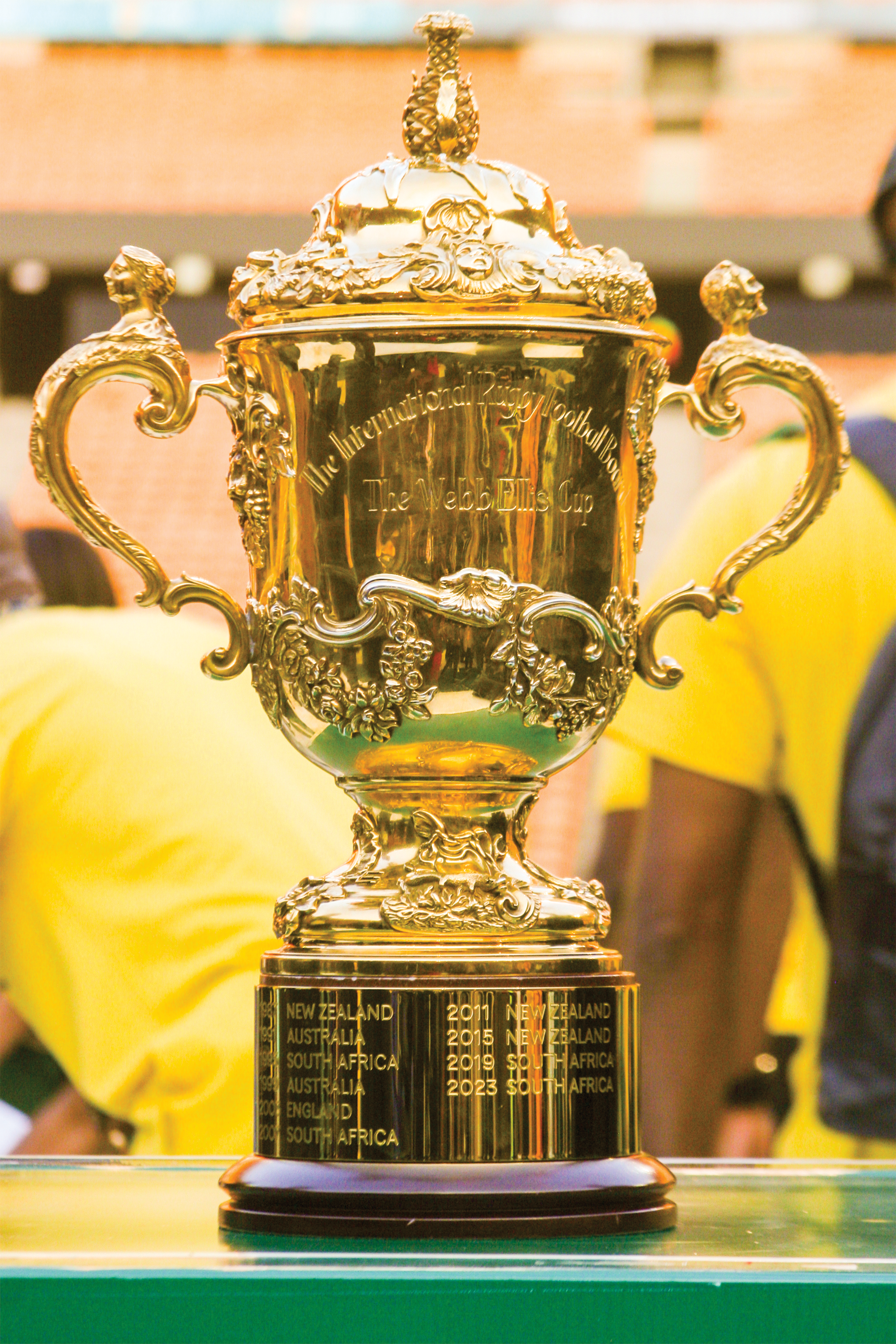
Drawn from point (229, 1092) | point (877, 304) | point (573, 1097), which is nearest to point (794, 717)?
point (229, 1092)

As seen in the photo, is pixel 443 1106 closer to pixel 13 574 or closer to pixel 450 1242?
pixel 450 1242

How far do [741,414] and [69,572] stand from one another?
125 centimetres

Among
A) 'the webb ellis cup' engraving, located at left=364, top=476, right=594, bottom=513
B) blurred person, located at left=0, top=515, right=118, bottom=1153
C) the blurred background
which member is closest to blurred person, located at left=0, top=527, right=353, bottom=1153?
blurred person, located at left=0, top=515, right=118, bottom=1153

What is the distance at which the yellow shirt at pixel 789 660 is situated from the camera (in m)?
1.81

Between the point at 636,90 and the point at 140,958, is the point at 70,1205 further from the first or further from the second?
the point at 636,90

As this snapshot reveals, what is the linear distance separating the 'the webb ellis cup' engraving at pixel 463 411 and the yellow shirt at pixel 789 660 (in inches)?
33.2

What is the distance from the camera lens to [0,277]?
14.4 ft

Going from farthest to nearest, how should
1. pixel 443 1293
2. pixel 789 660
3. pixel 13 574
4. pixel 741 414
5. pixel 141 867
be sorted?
pixel 13 574 → pixel 789 660 → pixel 141 867 → pixel 741 414 → pixel 443 1293

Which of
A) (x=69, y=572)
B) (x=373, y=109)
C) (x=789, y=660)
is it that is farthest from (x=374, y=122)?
(x=789, y=660)

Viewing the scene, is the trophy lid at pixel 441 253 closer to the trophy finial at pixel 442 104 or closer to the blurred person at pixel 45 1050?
the trophy finial at pixel 442 104

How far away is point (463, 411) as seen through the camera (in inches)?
37.8

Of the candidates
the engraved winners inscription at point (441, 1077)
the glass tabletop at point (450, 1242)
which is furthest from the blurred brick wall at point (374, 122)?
the engraved winners inscription at point (441, 1077)

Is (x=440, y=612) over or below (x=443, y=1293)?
over

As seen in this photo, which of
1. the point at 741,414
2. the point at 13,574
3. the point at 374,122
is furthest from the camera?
the point at 374,122
